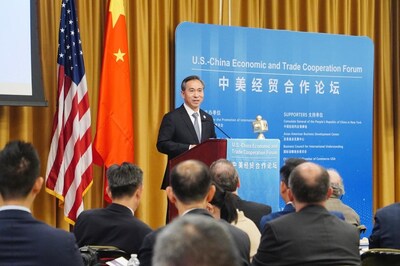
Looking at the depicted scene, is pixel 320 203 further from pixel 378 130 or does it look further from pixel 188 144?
pixel 378 130

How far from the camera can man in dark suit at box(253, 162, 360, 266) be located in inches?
102

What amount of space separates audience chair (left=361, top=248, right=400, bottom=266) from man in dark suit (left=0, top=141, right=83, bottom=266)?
144 centimetres

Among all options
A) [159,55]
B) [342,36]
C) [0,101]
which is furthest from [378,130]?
[0,101]

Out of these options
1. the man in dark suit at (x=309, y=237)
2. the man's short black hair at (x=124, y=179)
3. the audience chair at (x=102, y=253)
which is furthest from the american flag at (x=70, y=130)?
the man in dark suit at (x=309, y=237)

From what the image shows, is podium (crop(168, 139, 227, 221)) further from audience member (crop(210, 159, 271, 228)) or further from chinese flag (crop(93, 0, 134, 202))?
chinese flag (crop(93, 0, 134, 202))

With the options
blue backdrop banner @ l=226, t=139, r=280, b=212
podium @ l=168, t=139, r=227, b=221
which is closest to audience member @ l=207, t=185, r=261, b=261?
podium @ l=168, t=139, r=227, b=221

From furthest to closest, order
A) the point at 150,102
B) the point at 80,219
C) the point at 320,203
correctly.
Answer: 1. the point at 150,102
2. the point at 80,219
3. the point at 320,203

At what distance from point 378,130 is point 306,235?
5.19m

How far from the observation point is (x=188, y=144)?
521 cm

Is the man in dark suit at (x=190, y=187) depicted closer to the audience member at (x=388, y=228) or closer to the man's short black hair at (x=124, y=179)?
the man's short black hair at (x=124, y=179)

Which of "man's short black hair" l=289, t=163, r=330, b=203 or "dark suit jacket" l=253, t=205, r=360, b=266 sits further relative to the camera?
Result: "man's short black hair" l=289, t=163, r=330, b=203

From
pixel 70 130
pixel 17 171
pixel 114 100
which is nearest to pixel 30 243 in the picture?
pixel 17 171

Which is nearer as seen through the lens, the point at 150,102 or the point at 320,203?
the point at 320,203

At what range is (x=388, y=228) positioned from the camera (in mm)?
3402
